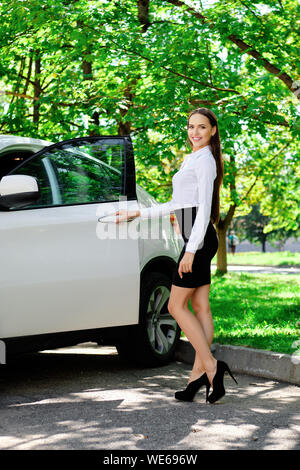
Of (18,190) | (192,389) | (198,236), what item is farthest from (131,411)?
(18,190)

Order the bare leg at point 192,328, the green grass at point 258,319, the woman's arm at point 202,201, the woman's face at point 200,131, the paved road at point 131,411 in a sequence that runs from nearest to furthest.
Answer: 1. the paved road at point 131,411
2. the woman's arm at point 202,201
3. the bare leg at point 192,328
4. the woman's face at point 200,131
5. the green grass at point 258,319

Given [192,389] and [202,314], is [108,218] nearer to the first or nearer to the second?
[202,314]

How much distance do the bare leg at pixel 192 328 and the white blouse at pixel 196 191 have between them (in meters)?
0.35

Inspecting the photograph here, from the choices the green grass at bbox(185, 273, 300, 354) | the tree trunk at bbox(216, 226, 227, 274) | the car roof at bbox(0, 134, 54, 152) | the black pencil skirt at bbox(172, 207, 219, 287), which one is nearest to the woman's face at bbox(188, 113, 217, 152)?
the black pencil skirt at bbox(172, 207, 219, 287)

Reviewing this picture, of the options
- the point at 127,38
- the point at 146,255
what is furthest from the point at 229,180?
the point at 146,255

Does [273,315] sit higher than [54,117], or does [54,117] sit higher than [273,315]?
[54,117]

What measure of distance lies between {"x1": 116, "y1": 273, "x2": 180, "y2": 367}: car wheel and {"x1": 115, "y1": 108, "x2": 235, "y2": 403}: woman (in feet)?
2.98

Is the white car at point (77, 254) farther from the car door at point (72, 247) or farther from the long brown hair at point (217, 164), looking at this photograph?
the long brown hair at point (217, 164)

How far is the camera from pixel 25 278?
4.75 metres

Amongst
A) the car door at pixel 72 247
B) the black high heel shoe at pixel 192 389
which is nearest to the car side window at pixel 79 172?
the car door at pixel 72 247

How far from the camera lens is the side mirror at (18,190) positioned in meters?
4.61

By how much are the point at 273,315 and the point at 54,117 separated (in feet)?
16.5

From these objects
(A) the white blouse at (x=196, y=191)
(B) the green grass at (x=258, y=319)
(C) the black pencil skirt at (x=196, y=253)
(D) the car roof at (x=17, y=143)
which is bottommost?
(B) the green grass at (x=258, y=319)
